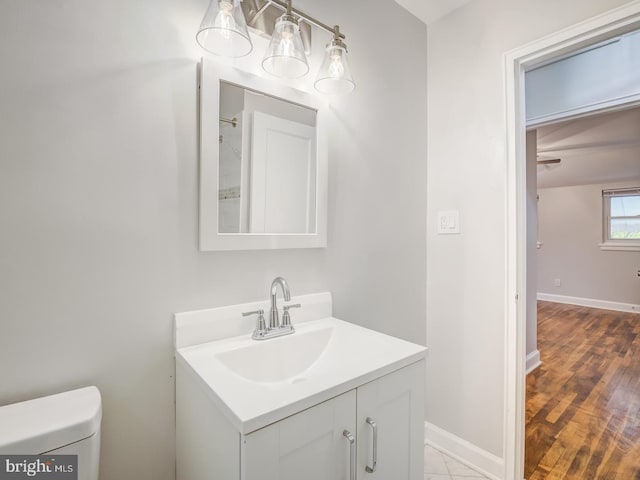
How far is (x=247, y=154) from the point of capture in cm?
112

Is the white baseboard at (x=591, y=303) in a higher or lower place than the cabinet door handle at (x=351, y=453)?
lower

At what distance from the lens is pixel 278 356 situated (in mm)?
1064

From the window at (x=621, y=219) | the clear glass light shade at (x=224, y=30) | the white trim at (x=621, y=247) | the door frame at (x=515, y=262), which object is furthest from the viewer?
the window at (x=621, y=219)

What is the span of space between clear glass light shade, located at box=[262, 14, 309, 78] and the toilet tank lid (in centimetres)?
113

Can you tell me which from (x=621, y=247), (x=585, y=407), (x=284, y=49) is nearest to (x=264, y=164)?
(x=284, y=49)

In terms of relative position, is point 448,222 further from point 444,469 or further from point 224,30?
point 224,30

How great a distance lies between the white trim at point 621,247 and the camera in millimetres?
4871

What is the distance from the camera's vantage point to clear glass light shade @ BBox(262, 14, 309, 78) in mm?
1068

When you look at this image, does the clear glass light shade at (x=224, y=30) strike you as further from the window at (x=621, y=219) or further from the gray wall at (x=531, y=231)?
the window at (x=621, y=219)

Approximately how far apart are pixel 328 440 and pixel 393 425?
25 centimetres

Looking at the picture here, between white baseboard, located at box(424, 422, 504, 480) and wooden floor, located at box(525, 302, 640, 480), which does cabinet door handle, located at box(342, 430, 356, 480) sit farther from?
wooden floor, located at box(525, 302, 640, 480)

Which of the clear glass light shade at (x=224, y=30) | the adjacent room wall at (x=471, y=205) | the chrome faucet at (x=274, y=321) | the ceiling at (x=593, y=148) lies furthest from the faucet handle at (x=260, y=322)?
the ceiling at (x=593, y=148)

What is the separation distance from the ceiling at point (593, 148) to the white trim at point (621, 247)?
1.02 meters

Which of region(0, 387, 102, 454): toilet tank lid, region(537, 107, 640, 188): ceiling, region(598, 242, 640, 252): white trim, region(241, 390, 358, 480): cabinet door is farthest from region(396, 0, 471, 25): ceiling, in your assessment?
region(598, 242, 640, 252): white trim
